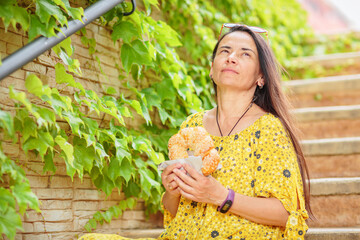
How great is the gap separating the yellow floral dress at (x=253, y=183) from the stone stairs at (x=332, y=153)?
52 centimetres

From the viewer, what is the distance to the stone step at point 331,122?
11.1ft

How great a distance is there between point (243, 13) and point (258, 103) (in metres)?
2.28

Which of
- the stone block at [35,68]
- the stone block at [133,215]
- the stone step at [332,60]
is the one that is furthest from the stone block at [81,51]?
the stone step at [332,60]

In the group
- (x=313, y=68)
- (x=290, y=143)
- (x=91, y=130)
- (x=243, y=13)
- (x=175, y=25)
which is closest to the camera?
(x=290, y=143)

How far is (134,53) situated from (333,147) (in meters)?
1.58

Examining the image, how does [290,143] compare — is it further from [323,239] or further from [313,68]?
[313,68]

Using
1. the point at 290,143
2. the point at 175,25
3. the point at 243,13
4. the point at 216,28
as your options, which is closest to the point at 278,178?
the point at 290,143

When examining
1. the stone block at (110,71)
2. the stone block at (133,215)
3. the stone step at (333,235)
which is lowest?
the stone step at (333,235)

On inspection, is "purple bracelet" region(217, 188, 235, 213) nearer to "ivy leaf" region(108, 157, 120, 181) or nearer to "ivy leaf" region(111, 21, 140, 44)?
"ivy leaf" region(108, 157, 120, 181)

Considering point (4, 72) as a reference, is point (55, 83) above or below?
above

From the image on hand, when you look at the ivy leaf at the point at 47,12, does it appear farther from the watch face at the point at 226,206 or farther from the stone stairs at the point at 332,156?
the stone stairs at the point at 332,156

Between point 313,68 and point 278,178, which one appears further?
point 313,68

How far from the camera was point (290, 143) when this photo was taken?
1.77 meters

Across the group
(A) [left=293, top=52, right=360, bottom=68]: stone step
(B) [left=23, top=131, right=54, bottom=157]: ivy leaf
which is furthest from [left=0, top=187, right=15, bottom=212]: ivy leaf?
(A) [left=293, top=52, right=360, bottom=68]: stone step
